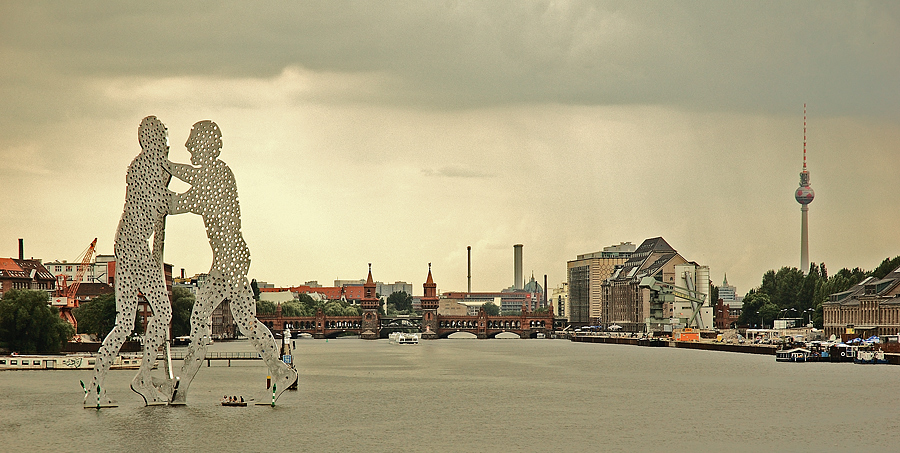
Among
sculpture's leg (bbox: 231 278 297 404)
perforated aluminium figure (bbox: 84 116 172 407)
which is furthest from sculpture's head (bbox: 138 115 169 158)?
sculpture's leg (bbox: 231 278 297 404)

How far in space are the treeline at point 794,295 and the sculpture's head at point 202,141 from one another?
12280 cm

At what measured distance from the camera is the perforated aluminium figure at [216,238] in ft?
160

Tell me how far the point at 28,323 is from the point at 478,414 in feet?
182

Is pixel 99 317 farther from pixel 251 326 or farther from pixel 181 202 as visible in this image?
pixel 251 326

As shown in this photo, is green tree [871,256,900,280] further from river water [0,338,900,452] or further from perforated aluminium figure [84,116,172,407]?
perforated aluminium figure [84,116,172,407]

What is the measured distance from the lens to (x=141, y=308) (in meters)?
142

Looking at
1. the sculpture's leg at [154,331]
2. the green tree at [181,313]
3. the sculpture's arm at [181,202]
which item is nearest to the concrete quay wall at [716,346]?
the green tree at [181,313]

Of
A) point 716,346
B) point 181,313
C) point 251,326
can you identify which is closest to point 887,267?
point 716,346

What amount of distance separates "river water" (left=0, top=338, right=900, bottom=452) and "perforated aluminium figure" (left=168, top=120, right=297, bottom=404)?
3.79 meters

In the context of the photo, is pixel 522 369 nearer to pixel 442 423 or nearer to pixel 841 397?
pixel 841 397

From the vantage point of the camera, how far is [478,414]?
2159 inches

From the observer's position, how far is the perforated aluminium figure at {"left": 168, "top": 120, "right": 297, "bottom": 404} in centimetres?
4875

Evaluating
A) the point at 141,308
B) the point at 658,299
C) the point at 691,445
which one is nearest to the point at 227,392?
the point at 691,445

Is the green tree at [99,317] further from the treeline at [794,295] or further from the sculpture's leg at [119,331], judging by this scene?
the treeline at [794,295]
